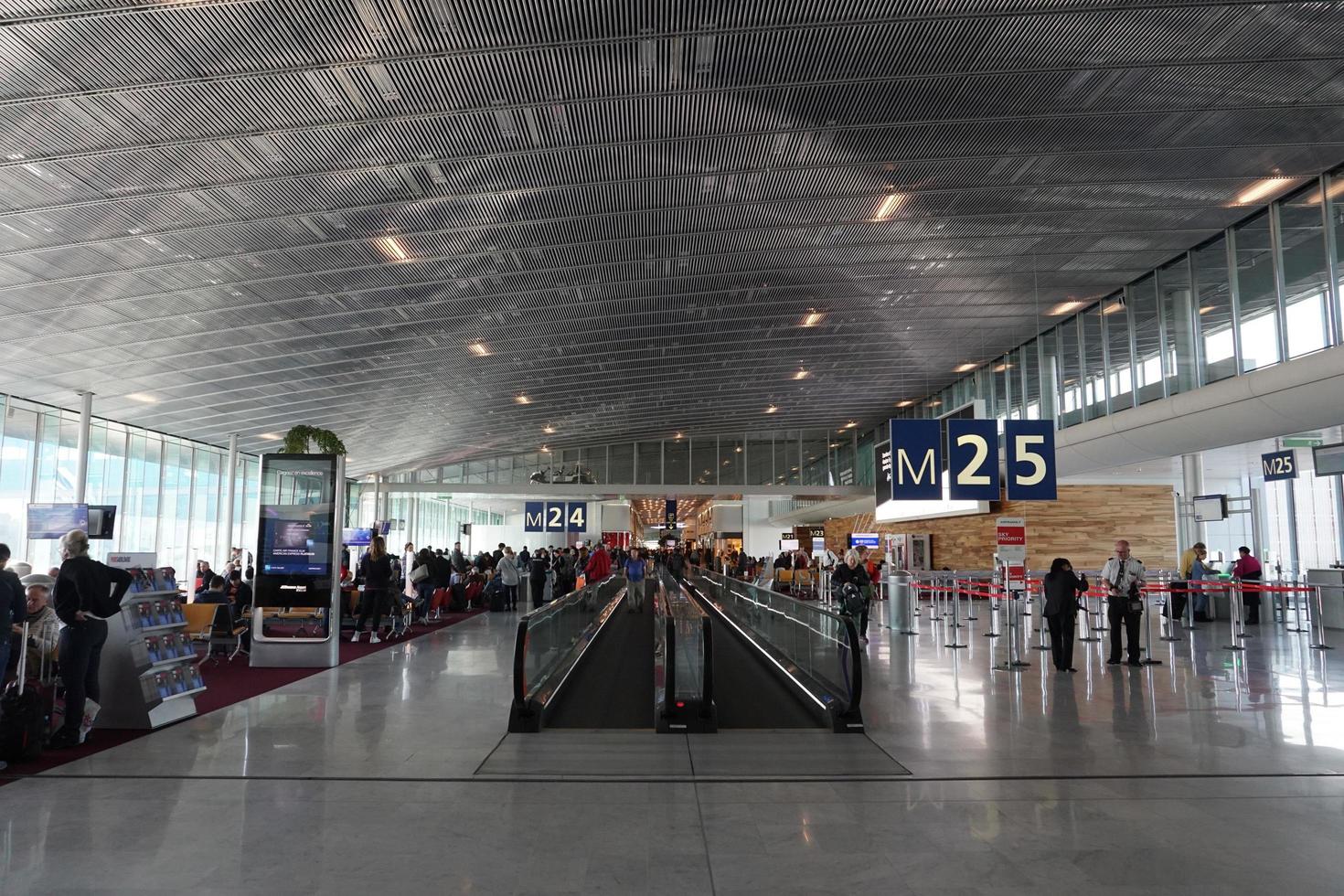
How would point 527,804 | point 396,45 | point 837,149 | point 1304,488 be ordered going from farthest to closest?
point 1304,488, point 837,149, point 396,45, point 527,804

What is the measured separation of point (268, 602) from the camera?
1146 cm

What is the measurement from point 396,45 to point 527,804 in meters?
7.91

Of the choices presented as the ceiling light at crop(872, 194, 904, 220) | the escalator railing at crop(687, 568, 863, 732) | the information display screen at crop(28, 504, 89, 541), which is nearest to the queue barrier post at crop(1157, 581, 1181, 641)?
the escalator railing at crop(687, 568, 863, 732)

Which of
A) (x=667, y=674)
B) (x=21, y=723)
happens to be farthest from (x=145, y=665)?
(x=667, y=674)

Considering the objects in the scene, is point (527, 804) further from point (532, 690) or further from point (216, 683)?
point (216, 683)

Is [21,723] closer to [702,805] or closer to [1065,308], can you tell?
[702,805]

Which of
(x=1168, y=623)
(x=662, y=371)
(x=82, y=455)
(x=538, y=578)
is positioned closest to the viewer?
(x=1168, y=623)

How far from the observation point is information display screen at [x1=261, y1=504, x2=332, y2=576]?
11.5 m

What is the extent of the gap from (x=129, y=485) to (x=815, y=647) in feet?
76.4

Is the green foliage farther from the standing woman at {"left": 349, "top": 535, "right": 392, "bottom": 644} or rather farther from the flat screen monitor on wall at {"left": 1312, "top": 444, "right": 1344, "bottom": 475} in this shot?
the flat screen monitor on wall at {"left": 1312, "top": 444, "right": 1344, "bottom": 475}

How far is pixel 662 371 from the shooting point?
2547cm

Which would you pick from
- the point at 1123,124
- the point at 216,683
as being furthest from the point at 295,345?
the point at 1123,124

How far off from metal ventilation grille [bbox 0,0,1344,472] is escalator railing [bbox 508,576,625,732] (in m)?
6.14

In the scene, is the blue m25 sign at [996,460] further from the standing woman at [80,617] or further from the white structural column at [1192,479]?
the white structural column at [1192,479]
